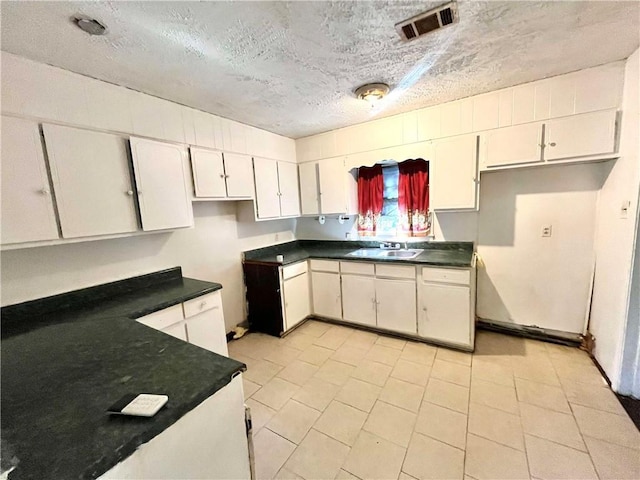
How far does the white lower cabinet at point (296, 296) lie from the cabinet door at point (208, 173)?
1112 mm

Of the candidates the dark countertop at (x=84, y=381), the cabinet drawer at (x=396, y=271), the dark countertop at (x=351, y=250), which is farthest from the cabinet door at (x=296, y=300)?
the dark countertop at (x=84, y=381)

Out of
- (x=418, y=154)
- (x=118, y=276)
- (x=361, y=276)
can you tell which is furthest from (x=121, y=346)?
(x=418, y=154)

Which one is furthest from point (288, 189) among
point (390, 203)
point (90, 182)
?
point (90, 182)

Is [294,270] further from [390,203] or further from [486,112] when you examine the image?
[486,112]

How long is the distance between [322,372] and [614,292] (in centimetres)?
237

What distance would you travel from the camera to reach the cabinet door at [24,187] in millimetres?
1409

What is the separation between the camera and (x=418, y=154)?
9.01 feet

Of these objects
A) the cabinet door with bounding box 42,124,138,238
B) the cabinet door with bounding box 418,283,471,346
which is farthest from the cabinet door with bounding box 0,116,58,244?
the cabinet door with bounding box 418,283,471,346

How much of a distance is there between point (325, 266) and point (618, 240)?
2.52 metres

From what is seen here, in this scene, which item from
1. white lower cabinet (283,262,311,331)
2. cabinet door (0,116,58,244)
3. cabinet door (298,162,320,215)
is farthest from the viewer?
cabinet door (298,162,320,215)

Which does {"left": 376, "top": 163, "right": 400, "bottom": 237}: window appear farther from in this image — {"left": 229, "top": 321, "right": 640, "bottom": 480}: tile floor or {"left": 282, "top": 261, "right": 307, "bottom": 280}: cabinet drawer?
{"left": 229, "top": 321, "right": 640, "bottom": 480}: tile floor

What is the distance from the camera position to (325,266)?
10.6ft

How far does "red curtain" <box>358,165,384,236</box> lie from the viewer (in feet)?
10.8

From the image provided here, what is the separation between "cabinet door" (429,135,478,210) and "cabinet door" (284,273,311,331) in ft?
5.66
